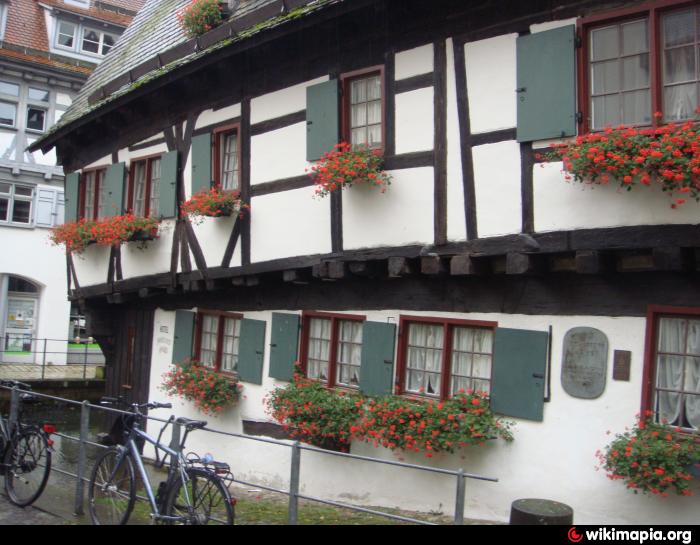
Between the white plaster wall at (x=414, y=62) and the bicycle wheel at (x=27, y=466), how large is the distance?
18.1 feet

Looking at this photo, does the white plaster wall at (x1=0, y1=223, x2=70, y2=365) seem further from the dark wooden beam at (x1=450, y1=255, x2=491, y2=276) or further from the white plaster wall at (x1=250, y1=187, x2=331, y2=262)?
the dark wooden beam at (x1=450, y1=255, x2=491, y2=276)

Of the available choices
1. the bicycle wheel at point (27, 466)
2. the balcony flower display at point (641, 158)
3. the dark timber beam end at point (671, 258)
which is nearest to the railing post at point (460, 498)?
the dark timber beam end at point (671, 258)

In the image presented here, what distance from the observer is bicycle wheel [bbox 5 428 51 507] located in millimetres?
7746

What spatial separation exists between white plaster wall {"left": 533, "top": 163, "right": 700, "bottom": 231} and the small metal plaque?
118 cm

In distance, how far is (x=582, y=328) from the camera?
721 centimetres

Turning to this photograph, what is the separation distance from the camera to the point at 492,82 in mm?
7777

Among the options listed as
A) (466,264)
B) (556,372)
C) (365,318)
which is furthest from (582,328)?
(365,318)

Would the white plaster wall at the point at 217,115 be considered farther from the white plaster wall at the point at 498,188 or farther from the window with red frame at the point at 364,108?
the white plaster wall at the point at 498,188

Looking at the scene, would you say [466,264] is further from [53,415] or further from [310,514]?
[53,415]

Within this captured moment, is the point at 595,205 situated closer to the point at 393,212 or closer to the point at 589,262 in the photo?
the point at 589,262

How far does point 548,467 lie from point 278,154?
210 inches

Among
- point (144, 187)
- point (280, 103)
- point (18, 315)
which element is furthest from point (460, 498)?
point (18, 315)

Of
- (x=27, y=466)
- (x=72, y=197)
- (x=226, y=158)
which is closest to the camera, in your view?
(x=27, y=466)

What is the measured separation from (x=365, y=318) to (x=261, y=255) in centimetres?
189
